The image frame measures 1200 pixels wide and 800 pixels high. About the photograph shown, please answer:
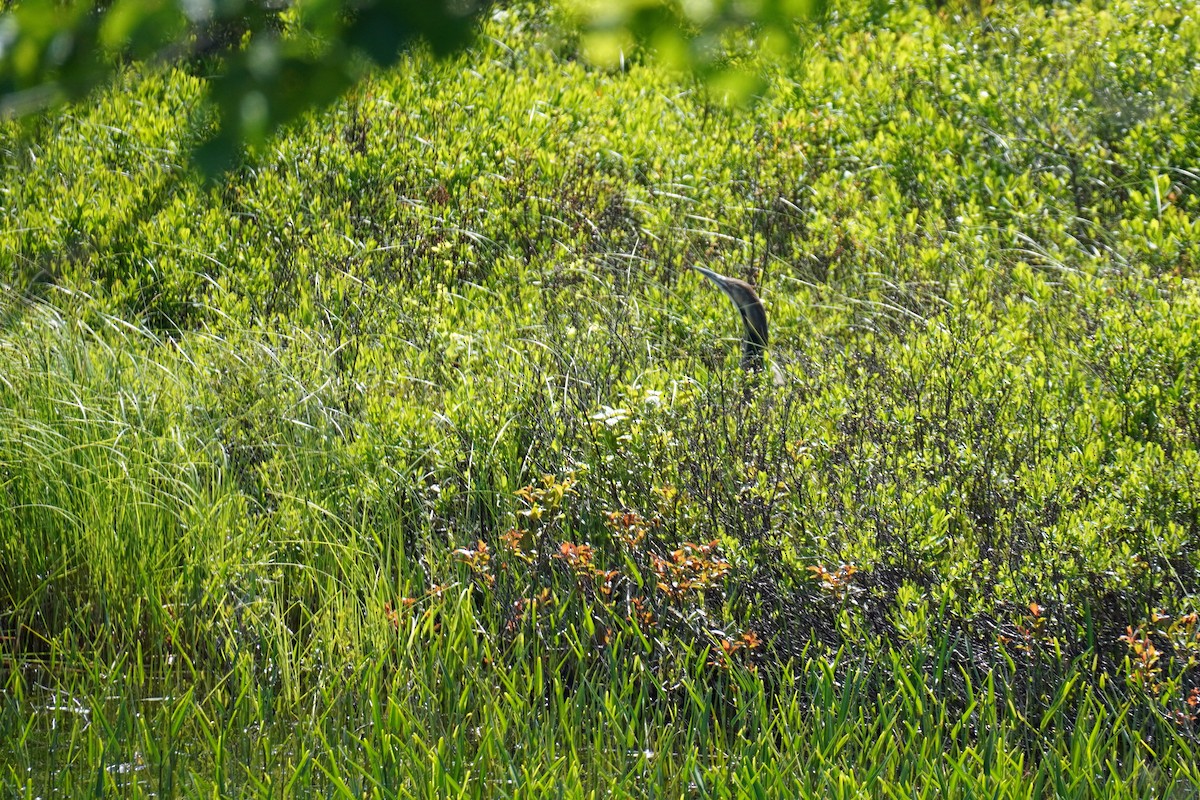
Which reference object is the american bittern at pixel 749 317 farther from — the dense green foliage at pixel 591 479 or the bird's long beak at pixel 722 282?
the dense green foliage at pixel 591 479

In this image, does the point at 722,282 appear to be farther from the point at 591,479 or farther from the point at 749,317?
the point at 591,479

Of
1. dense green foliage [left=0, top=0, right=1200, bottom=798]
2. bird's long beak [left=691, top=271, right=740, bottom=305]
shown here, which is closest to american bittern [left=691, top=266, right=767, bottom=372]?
bird's long beak [left=691, top=271, right=740, bottom=305]

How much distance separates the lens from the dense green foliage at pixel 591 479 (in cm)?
324

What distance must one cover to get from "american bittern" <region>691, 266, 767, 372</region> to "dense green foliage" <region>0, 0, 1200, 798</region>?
141 millimetres

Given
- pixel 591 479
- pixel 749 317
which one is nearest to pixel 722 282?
pixel 749 317

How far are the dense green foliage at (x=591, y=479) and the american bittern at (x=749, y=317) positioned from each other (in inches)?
5.5

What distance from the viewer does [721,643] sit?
352cm

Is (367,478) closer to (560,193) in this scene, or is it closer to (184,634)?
(184,634)

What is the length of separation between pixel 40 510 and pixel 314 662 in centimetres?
113

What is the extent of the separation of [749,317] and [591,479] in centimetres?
157

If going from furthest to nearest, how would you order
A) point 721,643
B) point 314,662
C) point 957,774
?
1. point 314,662
2. point 721,643
3. point 957,774

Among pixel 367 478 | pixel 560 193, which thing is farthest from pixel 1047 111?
pixel 367 478

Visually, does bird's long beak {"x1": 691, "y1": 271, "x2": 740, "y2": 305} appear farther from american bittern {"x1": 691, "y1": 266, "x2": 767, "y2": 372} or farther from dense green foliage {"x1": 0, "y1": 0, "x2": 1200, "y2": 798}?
dense green foliage {"x1": 0, "y1": 0, "x2": 1200, "y2": 798}

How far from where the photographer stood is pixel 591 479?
420 centimetres
